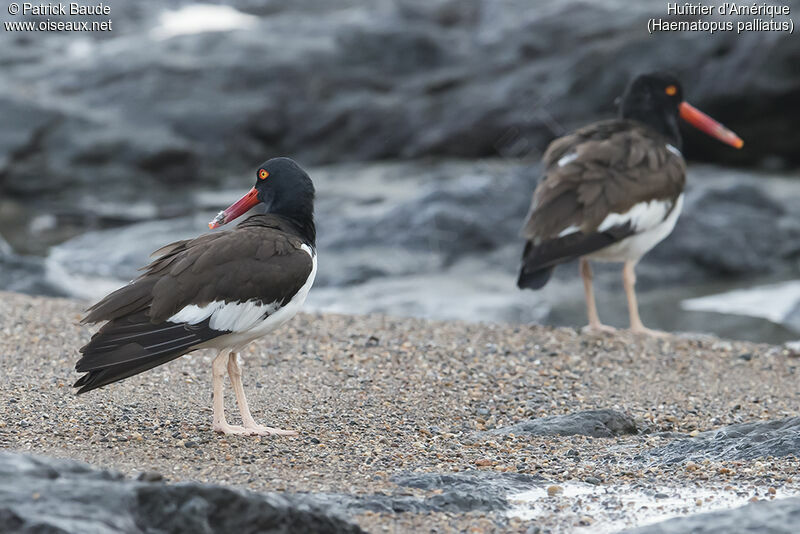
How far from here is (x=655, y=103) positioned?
9.36 m

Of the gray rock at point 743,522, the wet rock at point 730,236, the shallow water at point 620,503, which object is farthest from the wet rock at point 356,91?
the gray rock at point 743,522

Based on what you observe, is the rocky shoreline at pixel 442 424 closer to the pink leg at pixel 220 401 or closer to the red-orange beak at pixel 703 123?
the pink leg at pixel 220 401

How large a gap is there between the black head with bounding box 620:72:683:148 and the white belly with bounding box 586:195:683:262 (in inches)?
37.3

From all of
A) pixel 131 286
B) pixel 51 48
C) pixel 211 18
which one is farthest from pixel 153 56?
pixel 131 286

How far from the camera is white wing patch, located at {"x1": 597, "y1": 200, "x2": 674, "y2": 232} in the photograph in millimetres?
8234

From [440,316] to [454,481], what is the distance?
6630 mm

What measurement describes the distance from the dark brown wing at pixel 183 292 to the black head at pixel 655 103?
16.0 feet

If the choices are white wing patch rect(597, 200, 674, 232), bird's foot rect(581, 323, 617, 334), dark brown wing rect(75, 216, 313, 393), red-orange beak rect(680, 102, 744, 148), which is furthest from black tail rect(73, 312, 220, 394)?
red-orange beak rect(680, 102, 744, 148)

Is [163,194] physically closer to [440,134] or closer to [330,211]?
[330,211]

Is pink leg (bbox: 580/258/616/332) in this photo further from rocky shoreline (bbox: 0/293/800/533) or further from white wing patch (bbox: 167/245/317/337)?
white wing patch (bbox: 167/245/317/337)

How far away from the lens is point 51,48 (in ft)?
69.4

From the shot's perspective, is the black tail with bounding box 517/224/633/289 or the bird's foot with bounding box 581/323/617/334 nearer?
the black tail with bounding box 517/224/633/289

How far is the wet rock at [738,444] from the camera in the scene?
477cm

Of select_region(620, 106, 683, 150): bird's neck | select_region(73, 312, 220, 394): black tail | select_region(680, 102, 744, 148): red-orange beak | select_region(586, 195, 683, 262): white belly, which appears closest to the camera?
select_region(73, 312, 220, 394): black tail
